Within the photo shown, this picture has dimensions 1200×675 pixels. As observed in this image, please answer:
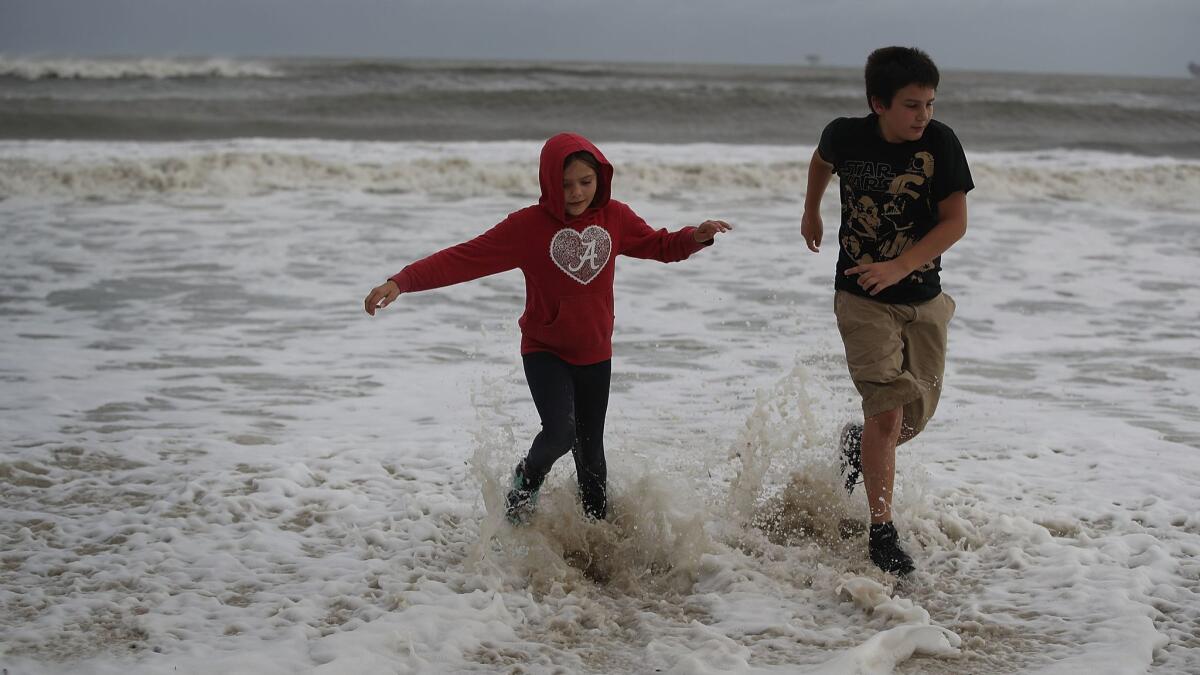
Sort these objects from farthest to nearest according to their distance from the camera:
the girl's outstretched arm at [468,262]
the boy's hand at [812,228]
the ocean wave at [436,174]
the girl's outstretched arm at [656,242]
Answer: the ocean wave at [436,174]
the boy's hand at [812,228]
the girl's outstretched arm at [656,242]
the girl's outstretched arm at [468,262]

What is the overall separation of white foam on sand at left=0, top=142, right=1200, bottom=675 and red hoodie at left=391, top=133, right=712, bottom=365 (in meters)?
0.64

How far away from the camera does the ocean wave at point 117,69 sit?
32250 millimetres

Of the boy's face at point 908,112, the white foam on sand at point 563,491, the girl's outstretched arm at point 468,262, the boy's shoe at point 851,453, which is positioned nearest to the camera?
the white foam on sand at point 563,491

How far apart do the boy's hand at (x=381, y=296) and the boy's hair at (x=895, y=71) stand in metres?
1.63

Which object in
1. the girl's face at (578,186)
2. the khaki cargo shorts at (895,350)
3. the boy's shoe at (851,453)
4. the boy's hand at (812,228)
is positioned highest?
the girl's face at (578,186)

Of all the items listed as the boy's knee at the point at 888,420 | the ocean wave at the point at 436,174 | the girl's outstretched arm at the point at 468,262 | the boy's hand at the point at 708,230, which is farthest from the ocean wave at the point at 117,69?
the boy's knee at the point at 888,420

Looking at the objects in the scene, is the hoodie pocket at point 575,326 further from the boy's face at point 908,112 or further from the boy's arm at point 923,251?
the boy's face at point 908,112

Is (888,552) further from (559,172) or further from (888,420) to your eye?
Result: (559,172)

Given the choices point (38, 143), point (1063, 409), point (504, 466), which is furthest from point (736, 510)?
point (38, 143)

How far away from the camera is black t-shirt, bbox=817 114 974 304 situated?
12.2 feet

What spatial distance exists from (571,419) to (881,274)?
1.14 m

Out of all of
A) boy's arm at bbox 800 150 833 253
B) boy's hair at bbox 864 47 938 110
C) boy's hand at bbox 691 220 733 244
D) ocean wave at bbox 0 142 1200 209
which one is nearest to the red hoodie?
boy's hand at bbox 691 220 733 244

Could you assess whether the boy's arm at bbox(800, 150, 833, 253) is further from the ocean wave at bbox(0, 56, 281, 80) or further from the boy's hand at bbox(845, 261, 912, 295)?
the ocean wave at bbox(0, 56, 281, 80)

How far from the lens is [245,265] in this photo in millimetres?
9930
